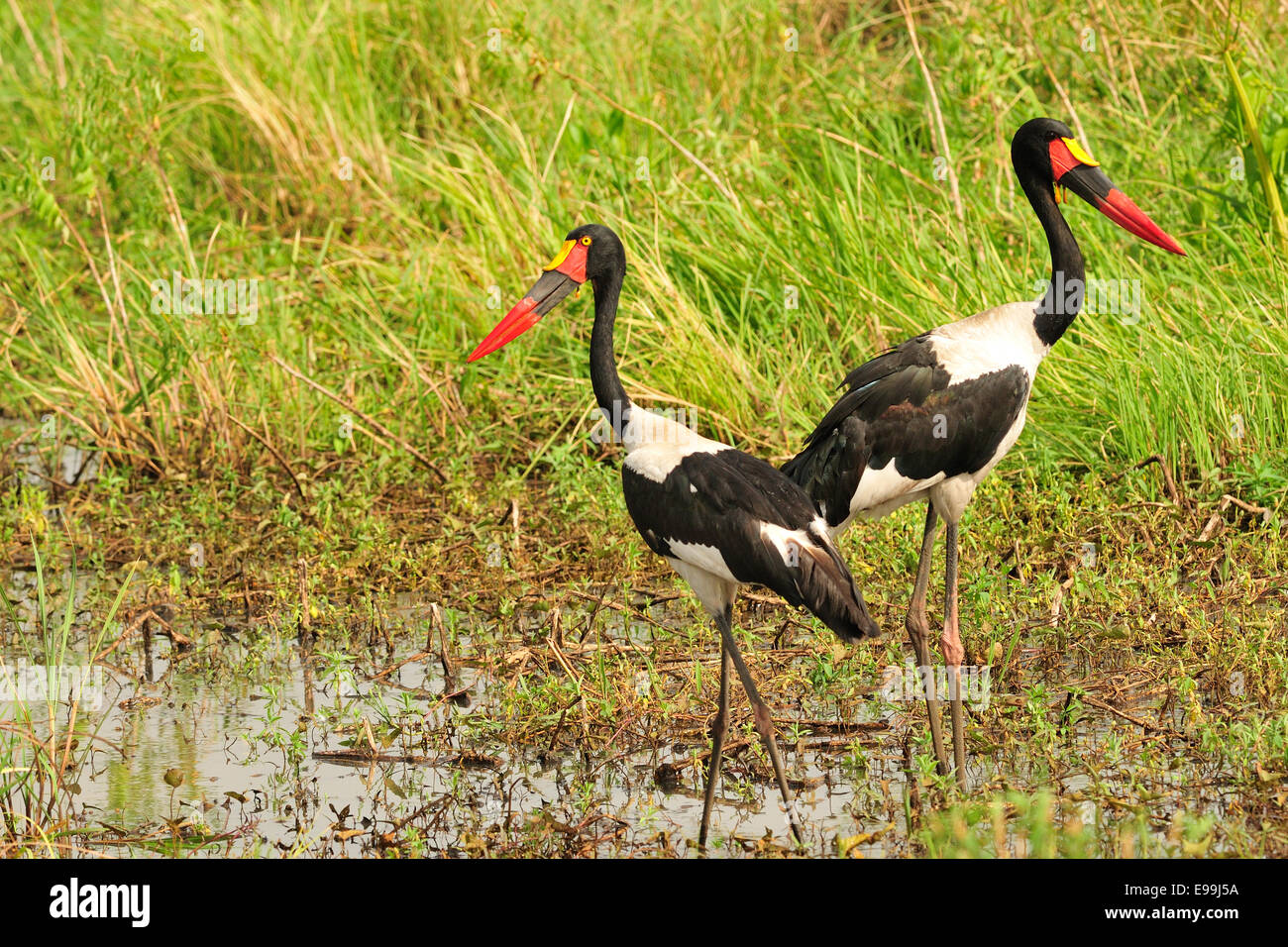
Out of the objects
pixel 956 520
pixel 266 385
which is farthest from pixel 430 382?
pixel 956 520

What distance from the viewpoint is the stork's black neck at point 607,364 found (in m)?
4.61

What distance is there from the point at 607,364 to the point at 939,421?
93 centimetres

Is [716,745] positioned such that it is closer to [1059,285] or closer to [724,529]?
[724,529]

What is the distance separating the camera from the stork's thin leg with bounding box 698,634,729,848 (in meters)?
3.97

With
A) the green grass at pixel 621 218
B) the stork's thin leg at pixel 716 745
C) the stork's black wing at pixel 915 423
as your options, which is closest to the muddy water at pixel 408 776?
the stork's thin leg at pixel 716 745

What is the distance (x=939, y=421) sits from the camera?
4543 mm

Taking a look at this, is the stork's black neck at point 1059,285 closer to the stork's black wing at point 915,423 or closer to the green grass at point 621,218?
the stork's black wing at point 915,423

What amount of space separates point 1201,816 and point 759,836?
1.01 m

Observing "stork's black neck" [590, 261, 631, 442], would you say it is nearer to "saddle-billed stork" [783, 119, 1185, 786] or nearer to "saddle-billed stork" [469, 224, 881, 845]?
"saddle-billed stork" [469, 224, 881, 845]

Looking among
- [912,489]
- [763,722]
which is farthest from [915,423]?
[763,722]

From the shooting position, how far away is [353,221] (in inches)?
344

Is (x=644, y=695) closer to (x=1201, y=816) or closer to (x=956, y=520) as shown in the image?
(x=956, y=520)

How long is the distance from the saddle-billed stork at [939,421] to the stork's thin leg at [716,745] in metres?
0.62

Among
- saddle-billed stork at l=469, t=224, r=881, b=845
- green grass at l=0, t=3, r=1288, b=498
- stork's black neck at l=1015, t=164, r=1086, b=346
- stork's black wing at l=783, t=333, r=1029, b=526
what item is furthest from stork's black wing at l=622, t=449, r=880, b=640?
green grass at l=0, t=3, r=1288, b=498
